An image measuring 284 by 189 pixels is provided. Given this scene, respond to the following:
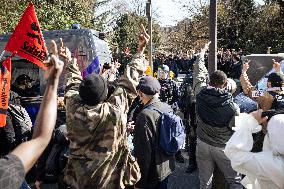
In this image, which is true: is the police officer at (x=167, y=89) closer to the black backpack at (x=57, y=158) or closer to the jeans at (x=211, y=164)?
the jeans at (x=211, y=164)

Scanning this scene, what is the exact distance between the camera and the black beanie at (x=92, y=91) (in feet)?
10.6

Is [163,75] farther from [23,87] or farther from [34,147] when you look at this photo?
[34,147]

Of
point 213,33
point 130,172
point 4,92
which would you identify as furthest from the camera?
point 213,33

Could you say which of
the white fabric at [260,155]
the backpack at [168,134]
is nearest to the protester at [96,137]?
the backpack at [168,134]

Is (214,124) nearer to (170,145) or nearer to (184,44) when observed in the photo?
(170,145)

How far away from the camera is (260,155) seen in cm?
265

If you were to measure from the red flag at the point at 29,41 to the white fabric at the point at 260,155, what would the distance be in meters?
2.46

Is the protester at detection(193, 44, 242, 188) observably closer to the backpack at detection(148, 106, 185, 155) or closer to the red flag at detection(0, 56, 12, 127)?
the backpack at detection(148, 106, 185, 155)

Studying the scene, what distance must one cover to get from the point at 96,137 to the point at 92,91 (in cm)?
36

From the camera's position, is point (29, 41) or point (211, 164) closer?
point (29, 41)

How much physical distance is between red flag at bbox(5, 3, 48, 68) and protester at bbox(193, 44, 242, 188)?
5.86 feet

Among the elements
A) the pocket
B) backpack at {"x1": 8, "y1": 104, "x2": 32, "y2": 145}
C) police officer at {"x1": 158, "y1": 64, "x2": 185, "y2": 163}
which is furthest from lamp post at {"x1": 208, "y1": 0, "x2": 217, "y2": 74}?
the pocket

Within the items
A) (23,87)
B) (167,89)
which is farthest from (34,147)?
(167,89)

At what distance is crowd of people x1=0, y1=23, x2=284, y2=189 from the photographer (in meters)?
1.97
